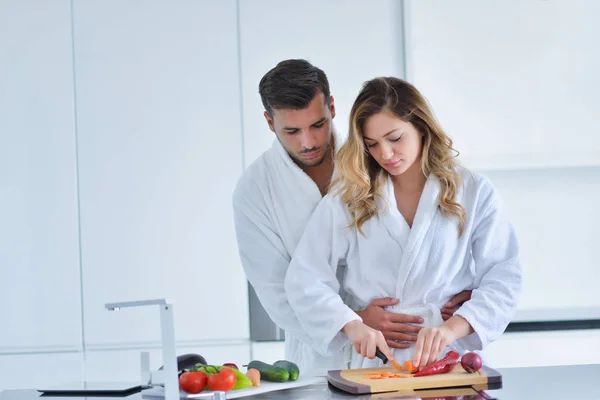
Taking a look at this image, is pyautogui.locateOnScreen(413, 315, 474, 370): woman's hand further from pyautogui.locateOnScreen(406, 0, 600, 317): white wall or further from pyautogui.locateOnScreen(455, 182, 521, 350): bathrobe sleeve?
pyautogui.locateOnScreen(406, 0, 600, 317): white wall

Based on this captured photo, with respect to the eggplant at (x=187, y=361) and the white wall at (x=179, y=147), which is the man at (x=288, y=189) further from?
the white wall at (x=179, y=147)

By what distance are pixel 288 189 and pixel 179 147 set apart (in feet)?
4.45

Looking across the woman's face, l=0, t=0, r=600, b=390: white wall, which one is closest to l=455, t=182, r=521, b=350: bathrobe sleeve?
the woman's face

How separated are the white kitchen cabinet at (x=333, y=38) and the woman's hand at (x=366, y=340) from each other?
1797mm

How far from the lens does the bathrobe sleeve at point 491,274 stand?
212 centimetres

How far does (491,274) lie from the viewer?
2.21m

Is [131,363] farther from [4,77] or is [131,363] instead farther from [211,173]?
[4,77]

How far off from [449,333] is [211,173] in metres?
1.89

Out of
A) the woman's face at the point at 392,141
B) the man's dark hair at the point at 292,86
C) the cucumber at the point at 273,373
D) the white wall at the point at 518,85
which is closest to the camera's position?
the cucumber at the point at 273,373

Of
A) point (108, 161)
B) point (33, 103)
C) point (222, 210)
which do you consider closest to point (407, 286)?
point (222, 210)

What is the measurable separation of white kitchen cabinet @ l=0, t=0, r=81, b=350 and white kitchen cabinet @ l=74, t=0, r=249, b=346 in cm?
6

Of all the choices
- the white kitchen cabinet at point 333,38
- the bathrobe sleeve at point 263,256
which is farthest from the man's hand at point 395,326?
the white kitchen cabinet at point 333,38

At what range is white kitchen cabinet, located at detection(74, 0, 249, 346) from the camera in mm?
3695

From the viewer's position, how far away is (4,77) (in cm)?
374
